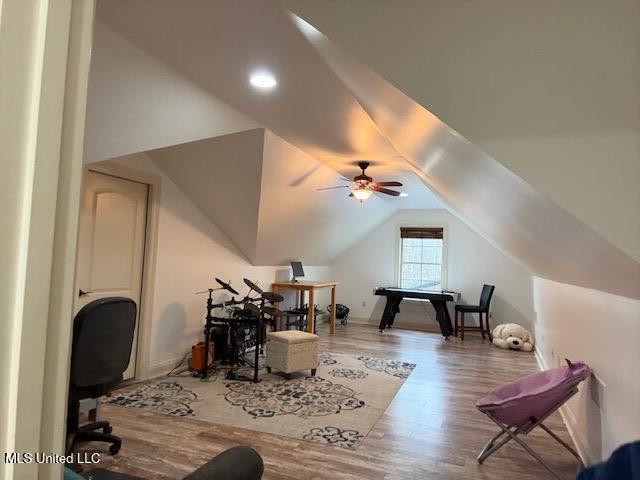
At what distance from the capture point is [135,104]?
275 centimetres

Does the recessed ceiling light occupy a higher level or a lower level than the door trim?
higher

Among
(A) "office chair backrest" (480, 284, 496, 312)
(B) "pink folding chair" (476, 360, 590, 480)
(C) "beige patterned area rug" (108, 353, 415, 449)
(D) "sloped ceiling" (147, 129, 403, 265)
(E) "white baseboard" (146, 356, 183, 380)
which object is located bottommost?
(C) "beige patterned area rug" (108, 353, 415, 449)

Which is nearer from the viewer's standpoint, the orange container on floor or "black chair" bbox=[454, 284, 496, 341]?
the orange container on floor

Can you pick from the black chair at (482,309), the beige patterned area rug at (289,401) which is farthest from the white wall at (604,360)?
the black chair at (482,309)

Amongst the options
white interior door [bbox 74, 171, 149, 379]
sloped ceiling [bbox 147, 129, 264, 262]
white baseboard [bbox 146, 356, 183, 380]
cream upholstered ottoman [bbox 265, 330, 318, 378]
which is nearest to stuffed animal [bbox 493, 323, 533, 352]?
cream upholstered ottoman [bbox 265, 330, 318, 378]

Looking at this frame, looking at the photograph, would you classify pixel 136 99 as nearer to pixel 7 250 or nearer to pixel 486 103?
pixel 486 103

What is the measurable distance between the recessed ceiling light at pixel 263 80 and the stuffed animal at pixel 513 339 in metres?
5.80

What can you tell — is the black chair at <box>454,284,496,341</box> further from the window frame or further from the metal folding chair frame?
the metal folding chair frame

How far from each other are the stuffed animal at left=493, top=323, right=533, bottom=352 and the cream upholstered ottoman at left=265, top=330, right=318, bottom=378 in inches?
146

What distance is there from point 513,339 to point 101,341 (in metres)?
6.17

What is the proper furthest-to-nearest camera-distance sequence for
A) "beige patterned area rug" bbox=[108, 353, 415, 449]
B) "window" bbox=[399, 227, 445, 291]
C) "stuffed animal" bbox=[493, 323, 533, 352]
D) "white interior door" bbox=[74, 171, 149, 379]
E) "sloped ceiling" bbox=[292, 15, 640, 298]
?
"window" bbox=[399, 227, 445, 291] → "stuffed animal" bbox=[493, 323, 533, 352] → "white interior door" bbox=[74, 171, 149, 379] → "beige patterned area rug" bbox=[108, 353, 415, 449] → "sloped ceiling" bbox=[292, 15, 640, 298]

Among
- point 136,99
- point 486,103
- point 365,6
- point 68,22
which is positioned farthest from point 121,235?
point 68,22

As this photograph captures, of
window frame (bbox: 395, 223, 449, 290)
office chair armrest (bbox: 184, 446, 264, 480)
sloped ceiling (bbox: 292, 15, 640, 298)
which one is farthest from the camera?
window frame (bbox: 395, 223, 449, 290)

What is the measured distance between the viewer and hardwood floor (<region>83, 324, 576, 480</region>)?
260 centimetres
